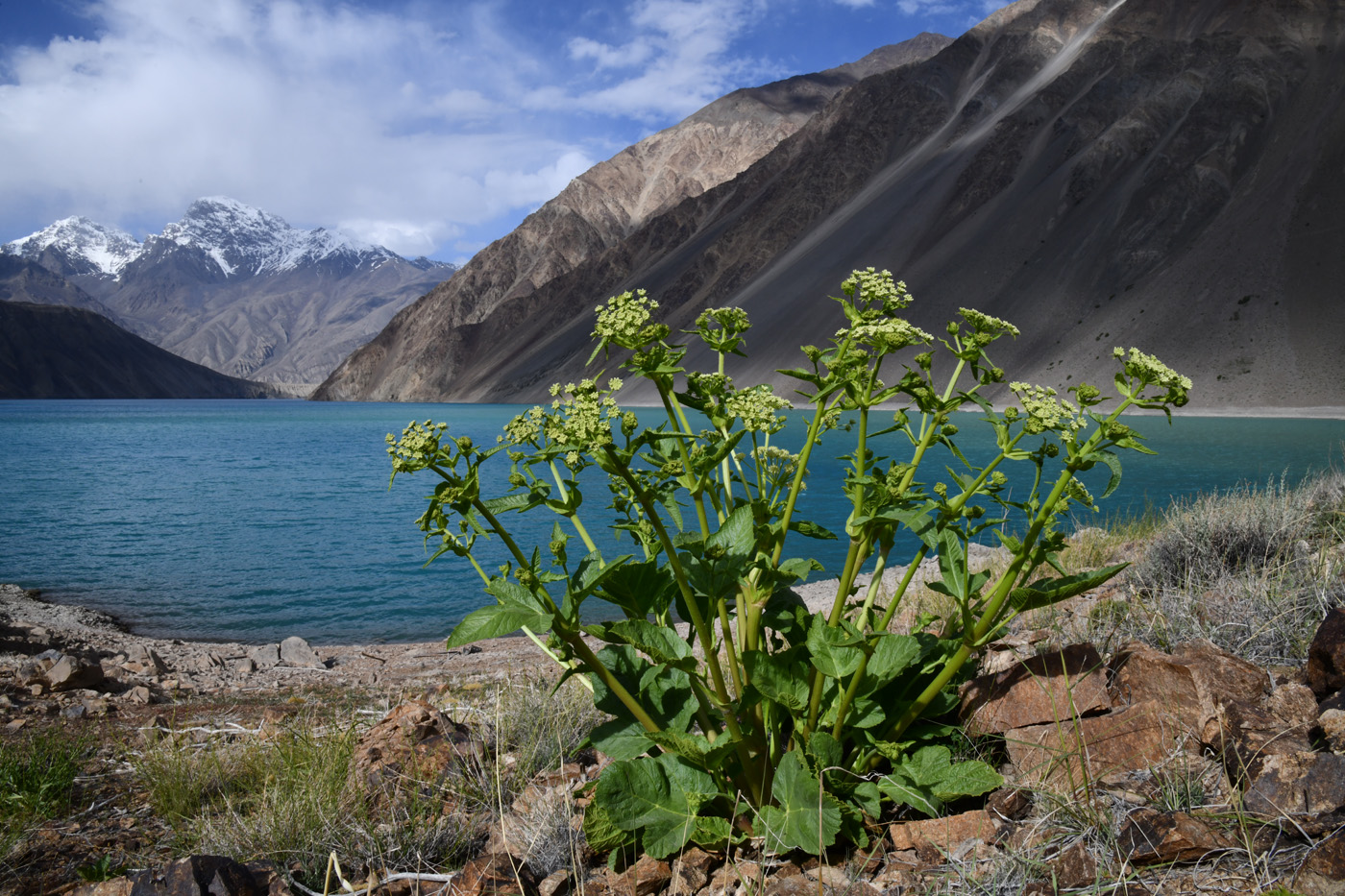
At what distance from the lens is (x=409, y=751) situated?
11.9ft

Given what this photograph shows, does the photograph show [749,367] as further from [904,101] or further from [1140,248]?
[904,101]

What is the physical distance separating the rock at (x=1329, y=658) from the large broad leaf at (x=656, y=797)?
214cm

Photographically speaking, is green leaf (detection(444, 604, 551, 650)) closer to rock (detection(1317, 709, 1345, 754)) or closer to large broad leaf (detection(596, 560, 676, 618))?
large broad leaf (detection(596, 560, 676, 618))

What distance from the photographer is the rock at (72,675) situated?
7.32 meters

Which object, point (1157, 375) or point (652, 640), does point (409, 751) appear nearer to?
point (652, 640)

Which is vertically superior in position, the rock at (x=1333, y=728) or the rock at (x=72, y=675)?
the rock at (x=1333, y=728)

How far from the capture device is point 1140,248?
67.3m

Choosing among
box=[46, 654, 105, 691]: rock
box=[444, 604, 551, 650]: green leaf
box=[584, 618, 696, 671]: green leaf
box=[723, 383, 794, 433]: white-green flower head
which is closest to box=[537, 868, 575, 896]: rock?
box=[584, 618, 696, 671]: green leaf

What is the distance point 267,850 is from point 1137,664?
3269 millimetres

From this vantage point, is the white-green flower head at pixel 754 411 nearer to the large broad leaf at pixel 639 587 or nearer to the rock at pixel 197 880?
the large broad leaf at pixel 639 587

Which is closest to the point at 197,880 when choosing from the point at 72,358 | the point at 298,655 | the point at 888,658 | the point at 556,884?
the point at 556,884

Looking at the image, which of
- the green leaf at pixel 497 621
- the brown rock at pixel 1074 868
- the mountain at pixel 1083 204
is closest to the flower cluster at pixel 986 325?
the brown rock at pixel 1074 868

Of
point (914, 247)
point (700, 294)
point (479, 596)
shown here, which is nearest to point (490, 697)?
point (479, 596)

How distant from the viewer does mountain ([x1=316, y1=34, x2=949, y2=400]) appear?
165000 millimetres
